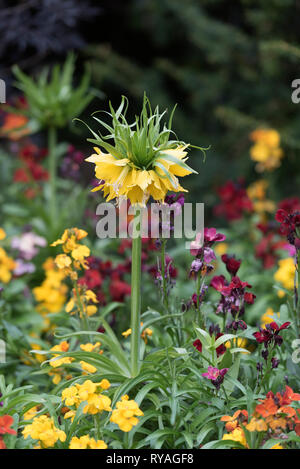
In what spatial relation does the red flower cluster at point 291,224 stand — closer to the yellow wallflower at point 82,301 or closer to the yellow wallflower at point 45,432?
the yellow wallflower at point 82,301

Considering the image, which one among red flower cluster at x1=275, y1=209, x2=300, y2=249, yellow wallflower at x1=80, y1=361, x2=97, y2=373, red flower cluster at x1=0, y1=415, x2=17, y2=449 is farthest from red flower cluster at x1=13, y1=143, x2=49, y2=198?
red flower cluster at x1=0, y1=415, x2=17, y2=449

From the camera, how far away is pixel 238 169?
4621mm

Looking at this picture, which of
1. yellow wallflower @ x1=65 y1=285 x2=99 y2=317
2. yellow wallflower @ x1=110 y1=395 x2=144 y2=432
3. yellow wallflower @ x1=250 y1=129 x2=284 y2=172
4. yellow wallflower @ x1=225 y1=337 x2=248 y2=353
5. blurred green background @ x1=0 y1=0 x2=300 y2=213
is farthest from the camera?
blurred green background @ x1=0 y1=0 x2=300 y2=213

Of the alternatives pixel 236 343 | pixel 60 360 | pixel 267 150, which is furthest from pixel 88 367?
pixel 267 150

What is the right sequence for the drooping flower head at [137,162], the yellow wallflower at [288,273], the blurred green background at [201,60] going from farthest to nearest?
the blurred green background at [201,60], the yellow wallflower at [288,273], the drooping flower head at [137,162]

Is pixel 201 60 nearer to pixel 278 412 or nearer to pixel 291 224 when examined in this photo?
pixel 291 224

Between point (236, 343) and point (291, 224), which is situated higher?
point (291, 224)

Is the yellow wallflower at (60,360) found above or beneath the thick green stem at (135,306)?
beneath

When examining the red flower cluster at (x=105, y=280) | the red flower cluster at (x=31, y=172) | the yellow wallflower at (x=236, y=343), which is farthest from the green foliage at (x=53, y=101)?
the yellow wallflower at (x=236, y=343)

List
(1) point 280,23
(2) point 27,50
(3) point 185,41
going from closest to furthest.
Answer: (1) point 280,23, (2) point 27,50, (3) point 185,41

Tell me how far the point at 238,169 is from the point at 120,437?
11.1 ft

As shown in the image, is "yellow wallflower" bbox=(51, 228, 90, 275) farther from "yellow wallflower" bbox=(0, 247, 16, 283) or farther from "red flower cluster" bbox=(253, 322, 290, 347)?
"yellow wallflower" bbox=(0, 247, 16, 283)
